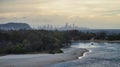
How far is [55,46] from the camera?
8588 centimetres

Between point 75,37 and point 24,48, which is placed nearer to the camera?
point 24,48

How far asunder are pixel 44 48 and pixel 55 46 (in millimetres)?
7498

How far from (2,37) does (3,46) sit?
36.3 ft

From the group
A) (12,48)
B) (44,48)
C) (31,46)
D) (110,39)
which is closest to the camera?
(12,48)

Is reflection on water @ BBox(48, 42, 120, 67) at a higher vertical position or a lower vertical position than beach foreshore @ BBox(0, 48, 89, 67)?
lower

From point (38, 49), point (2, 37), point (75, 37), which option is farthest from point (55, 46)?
point (75, 37)

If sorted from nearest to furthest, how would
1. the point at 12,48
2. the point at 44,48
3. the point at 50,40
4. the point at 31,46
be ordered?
1. the point at 12,48
2. the point at 31,46
3. the point at 44,48
4. the point at 50,40

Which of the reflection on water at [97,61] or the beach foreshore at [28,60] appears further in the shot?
the reflection on water at [97,61]

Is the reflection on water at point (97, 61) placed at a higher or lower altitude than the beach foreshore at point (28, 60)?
lower

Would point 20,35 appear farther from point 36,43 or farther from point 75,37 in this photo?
point 75,37

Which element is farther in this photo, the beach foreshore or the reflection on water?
the reflection on water

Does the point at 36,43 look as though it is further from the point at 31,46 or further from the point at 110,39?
the point at 110,39

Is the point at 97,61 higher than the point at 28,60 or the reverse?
the reverse

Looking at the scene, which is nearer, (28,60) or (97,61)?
(28,60)
